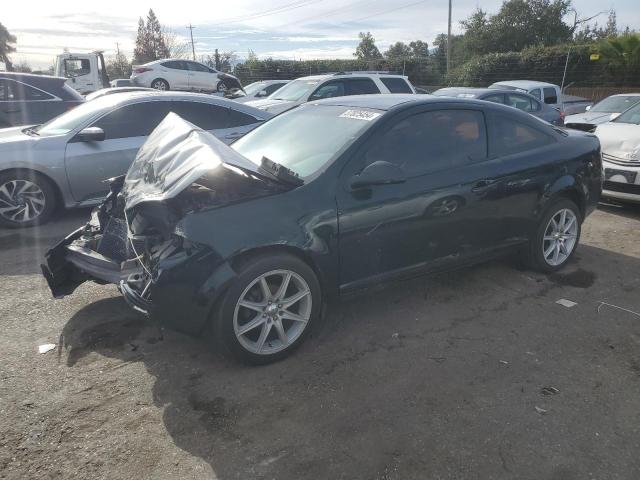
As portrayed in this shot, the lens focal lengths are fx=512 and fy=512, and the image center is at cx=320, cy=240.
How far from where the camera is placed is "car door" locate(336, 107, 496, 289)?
139 inches

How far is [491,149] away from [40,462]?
3782 mm

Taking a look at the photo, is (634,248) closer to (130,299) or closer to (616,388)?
(616,388)

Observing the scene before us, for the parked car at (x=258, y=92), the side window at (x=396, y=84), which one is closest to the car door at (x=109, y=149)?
the side window at (x=396, y=84)

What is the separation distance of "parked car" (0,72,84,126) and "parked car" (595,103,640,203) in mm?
8533

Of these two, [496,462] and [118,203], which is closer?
[496,462]

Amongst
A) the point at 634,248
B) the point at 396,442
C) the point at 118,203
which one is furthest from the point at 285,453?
the point at 634,248

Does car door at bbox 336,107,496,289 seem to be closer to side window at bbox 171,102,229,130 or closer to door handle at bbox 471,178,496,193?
door handle at bbox 471,178,496,193

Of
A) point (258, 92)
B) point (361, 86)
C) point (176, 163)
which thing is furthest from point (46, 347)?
point (258, 92)

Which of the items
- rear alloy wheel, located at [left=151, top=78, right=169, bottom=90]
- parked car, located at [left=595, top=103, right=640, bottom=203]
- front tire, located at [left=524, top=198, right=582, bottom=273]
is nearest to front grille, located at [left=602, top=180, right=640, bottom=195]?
parked car, located at [left=595, top=103, right=640, bottom=203]

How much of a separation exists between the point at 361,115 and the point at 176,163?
1.42m

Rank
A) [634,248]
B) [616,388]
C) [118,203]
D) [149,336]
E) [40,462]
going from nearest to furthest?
1. [40,462]
2. [616,388]
3. [149,336]
4. [118,203]
5. [634,248]

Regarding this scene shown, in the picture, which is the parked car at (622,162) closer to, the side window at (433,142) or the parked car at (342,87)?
the side window at (433,142)

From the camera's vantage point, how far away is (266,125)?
4570 mm

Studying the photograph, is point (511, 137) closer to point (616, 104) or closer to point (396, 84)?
point (396, 84)
